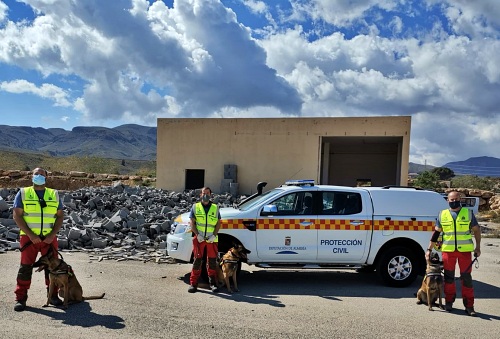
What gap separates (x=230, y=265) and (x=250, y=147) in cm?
1861

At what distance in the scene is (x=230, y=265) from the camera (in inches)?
289

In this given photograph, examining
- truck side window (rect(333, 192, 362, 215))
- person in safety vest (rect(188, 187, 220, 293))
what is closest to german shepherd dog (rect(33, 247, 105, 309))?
person in safety vest (rect(188, 187, 220, 293))

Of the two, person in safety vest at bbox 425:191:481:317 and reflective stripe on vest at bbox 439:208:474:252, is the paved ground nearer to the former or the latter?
person in safety vest at bbox 425:191:481:317

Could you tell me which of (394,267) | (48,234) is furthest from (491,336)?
(48,234)

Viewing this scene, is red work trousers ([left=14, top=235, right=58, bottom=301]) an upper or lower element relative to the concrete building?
lower

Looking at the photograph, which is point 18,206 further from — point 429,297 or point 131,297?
point 429,297

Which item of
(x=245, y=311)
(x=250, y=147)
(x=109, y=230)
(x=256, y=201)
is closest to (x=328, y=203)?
(x=256, y=201)

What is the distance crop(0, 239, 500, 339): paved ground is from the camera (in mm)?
5586

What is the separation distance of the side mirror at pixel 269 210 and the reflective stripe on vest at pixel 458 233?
281 cm

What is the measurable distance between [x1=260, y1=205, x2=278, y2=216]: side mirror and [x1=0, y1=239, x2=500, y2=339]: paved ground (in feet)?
4.41

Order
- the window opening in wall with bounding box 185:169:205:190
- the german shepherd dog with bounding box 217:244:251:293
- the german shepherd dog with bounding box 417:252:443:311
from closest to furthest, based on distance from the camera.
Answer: the german shepherd dog with bounding box 417:252:443:311
the german shepherd dog with bounding box 217:244:251:293
the window opening in wall with bounding box 185:169:205:190

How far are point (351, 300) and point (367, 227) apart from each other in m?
→ 1.44

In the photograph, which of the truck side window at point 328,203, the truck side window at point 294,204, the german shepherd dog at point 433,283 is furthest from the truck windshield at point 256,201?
A: the german shepherd dog at point 433,283

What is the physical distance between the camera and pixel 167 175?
2673cm
